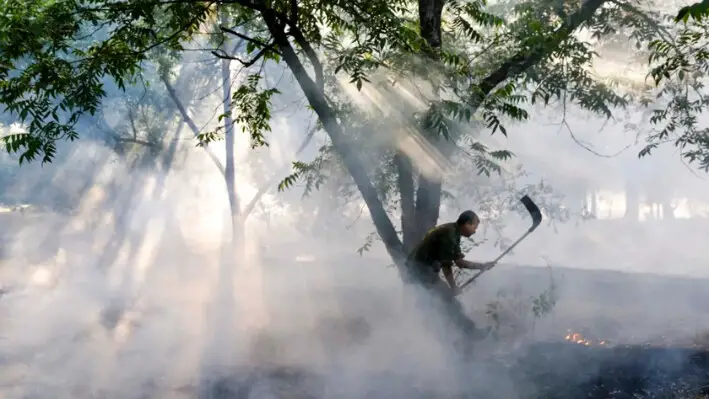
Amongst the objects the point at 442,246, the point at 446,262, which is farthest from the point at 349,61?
the point at 446,262

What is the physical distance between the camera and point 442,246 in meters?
7.51

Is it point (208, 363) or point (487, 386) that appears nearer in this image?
point (487, 386)

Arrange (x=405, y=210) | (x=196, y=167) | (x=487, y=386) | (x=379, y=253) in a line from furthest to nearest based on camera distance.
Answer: (x=196, y=167)
(x=379, y=253)
(x=405, y=210)
(x=487, y=386)

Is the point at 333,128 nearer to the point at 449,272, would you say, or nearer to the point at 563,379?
the point at 449,272

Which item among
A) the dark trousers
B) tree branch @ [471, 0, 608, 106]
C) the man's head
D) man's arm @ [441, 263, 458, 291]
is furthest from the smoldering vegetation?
tree branch @ [471, 0, 608, 106]

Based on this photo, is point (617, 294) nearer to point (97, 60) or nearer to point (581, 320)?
point (581, 320)

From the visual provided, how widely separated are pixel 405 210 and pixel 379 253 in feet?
73.8

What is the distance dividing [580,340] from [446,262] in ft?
13.1

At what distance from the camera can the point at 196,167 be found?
160 feet

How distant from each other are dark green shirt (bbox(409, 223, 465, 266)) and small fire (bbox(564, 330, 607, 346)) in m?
3.52

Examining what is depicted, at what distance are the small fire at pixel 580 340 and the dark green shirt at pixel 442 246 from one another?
3519mm

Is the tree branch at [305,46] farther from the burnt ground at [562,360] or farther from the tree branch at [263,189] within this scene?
the tree branch at [263,189]

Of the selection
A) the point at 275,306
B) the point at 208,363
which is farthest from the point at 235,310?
the point at 208,363

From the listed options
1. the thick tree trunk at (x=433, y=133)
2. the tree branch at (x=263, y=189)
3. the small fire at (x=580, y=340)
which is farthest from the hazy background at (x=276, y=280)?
the thick tree trunk at (x=433, y=133)
